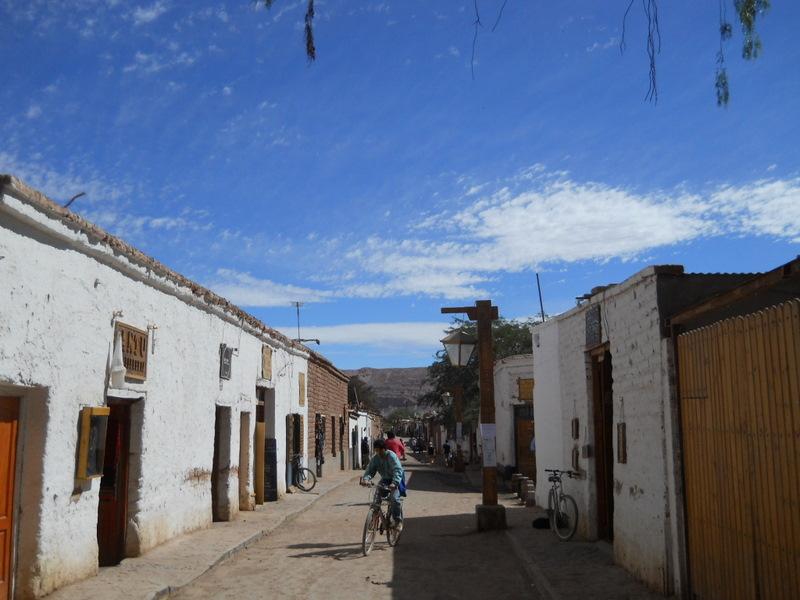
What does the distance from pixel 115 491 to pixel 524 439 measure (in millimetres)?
15678

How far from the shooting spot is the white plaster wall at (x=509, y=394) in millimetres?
22844

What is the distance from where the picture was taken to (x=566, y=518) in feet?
36.2

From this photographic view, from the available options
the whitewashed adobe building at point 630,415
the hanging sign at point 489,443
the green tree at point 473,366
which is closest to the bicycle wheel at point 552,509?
the whitewashed adobe building at point 630,415

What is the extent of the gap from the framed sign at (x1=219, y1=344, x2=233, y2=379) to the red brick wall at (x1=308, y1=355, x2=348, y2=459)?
30.7ft

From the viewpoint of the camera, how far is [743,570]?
18.2ft

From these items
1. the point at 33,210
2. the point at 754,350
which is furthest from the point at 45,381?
the point at 754,350

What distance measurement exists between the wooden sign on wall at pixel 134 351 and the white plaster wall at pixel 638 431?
18.5 ft

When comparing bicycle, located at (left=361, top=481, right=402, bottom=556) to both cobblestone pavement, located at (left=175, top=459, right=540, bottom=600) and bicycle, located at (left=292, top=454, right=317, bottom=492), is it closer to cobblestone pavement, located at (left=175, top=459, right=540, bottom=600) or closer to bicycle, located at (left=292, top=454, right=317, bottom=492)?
cobblestone pavement, located at (left=175, top=459, right=540, bottom=600)

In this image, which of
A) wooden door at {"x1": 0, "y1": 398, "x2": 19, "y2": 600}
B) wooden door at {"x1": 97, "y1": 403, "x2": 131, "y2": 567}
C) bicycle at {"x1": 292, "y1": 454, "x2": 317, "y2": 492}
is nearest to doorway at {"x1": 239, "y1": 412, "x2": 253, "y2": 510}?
bicycle at {"x1": 292, "y1": 454, "x2": 317, "y2": 492}

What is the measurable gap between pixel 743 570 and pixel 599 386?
5084 millimetres

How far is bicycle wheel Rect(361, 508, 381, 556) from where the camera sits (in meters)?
9.98

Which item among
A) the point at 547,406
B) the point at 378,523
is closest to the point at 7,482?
the point at 378,523

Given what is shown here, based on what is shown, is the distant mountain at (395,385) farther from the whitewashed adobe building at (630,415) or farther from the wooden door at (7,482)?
the wooden door at (7,482)

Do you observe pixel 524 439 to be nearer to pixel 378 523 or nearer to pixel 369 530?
pixel 378 523
